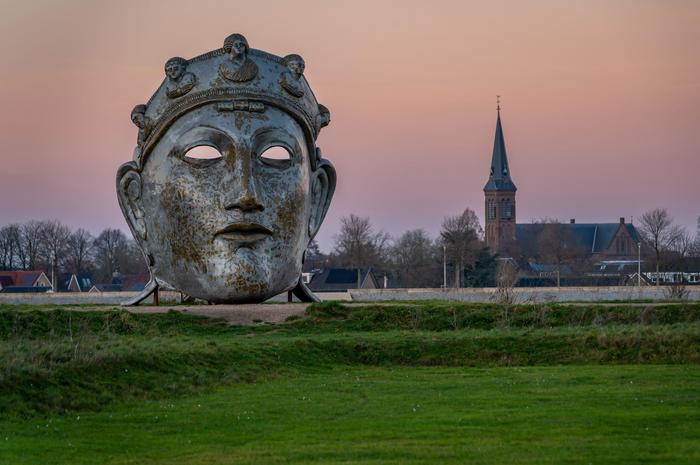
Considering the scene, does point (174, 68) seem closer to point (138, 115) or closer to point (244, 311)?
point (138, 115)

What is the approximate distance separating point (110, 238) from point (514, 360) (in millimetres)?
105696

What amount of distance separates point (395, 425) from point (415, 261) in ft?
330

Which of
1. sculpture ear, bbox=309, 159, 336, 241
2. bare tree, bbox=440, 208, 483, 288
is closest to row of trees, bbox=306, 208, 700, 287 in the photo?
bare tree, bbox=440, 208, 483, 288

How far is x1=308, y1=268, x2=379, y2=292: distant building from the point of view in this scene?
104938 mm

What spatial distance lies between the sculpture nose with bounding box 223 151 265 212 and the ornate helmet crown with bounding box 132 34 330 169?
1.32 metres

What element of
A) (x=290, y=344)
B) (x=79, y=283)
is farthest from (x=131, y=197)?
(x=79, y=283)

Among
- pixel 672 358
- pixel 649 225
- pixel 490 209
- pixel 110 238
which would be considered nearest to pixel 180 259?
pixel 672 358

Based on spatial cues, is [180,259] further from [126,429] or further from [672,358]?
[126,429]

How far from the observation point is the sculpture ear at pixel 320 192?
122ft

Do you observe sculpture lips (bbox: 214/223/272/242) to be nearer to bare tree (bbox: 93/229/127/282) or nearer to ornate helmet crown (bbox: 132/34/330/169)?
ornate helmet crown (bbox: 132/34/330/169)

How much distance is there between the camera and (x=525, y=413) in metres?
19.8

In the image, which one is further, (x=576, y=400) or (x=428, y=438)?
(x=576, y=400)

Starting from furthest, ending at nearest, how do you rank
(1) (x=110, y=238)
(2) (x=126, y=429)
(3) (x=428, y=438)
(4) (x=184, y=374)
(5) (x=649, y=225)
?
(1) (x=110, y=238) → (5) (x=649, y=225) → (4) (x=184, y=374) → (2) (x=126, y=429) → (3) (x=428, y=438)

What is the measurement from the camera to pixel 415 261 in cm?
11950
